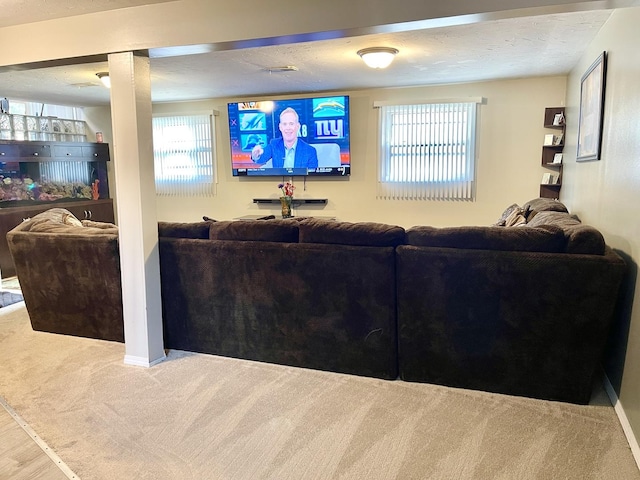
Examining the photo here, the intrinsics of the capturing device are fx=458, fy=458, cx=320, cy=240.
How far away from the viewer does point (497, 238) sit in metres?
2.42

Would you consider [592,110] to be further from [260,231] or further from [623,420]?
[260,231]

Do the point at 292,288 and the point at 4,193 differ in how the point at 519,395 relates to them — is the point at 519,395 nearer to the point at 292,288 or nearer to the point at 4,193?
the point at 292,288

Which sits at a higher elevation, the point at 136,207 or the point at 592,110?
the point at 592,110

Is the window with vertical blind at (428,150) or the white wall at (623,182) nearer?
the white wall at (623,182)

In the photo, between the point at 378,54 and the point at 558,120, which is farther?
the point at 558,120

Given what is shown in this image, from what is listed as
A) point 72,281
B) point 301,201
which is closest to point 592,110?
point 301,201

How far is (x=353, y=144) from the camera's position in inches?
234

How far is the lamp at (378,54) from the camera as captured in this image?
12.3 ft

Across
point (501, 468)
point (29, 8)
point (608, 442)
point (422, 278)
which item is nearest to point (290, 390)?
point (422, 278)

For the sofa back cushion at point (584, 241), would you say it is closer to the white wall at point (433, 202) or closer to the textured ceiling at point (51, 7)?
the textured ceiling at point (51, 7)

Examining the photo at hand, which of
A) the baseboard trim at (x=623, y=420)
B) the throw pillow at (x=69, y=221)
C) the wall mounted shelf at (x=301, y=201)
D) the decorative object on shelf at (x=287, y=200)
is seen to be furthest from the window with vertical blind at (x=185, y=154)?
the baseboard trim at (x=623, y=420)

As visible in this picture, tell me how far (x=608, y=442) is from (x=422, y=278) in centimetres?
112

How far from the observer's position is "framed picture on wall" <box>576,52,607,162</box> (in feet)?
9.78

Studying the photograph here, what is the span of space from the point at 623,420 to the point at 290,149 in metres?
4.76
